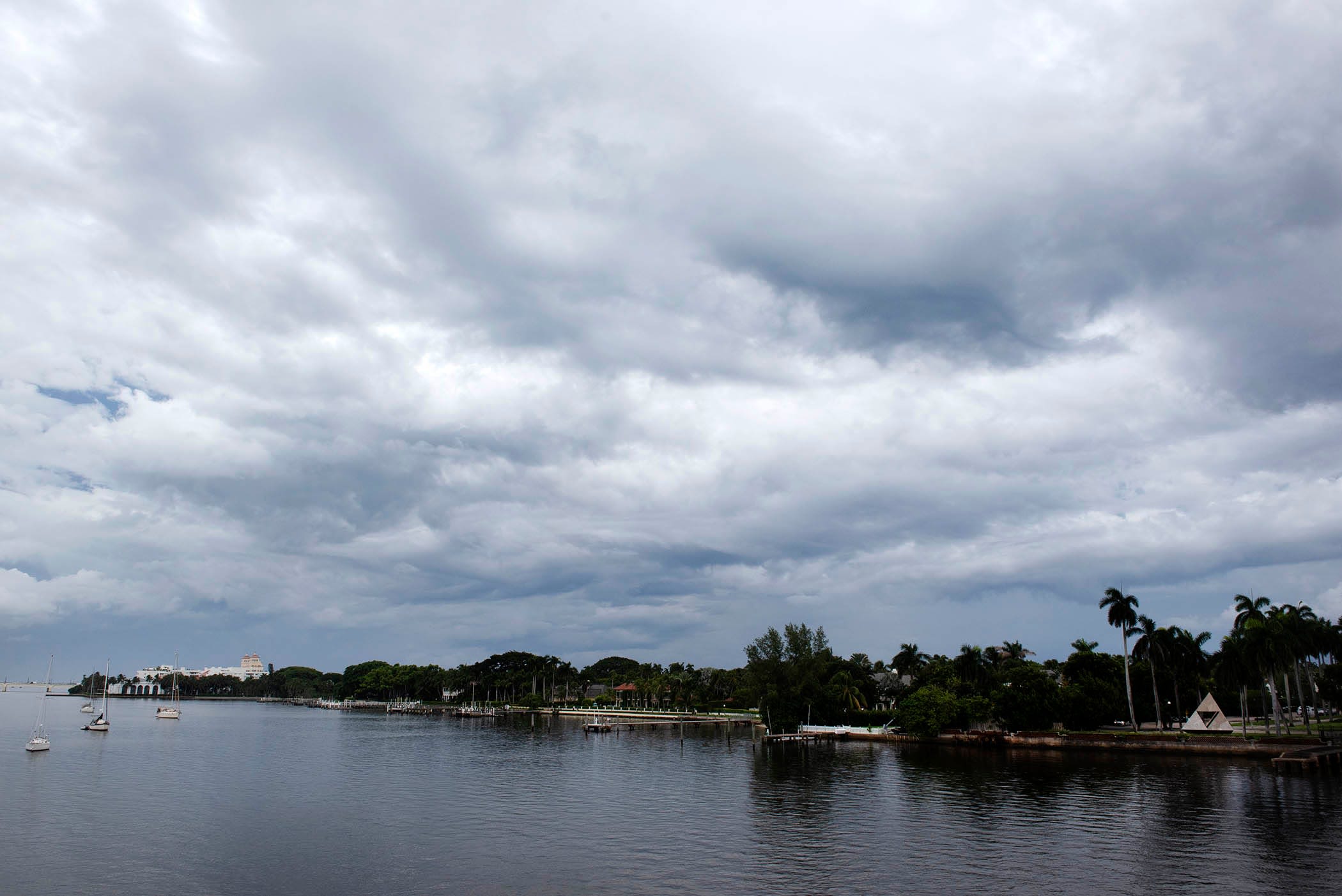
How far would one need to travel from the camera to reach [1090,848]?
4775 centimetres

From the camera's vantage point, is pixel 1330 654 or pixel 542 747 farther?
pixel 542 747

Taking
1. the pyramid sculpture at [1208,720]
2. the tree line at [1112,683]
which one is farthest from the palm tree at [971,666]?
the pyramid sculpture at [1208,720]

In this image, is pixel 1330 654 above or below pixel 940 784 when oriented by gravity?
above

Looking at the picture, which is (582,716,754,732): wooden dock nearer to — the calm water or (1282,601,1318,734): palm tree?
the calm water

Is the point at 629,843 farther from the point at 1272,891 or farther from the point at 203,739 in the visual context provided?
the point at 203,739

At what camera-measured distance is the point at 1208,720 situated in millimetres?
102375

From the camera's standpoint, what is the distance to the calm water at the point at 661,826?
41562 millimetres

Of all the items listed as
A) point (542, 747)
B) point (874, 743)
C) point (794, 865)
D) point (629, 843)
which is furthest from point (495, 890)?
point (874, 743)

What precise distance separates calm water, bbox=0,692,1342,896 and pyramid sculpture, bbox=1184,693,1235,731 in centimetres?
1324

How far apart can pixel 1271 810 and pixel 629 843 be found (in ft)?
148

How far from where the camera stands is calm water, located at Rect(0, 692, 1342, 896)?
4156 cm

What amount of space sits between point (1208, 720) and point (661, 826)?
271 ft

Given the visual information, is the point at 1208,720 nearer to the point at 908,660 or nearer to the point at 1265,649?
the point at 1265,649

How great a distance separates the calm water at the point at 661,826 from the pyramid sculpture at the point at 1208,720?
13.2 m
